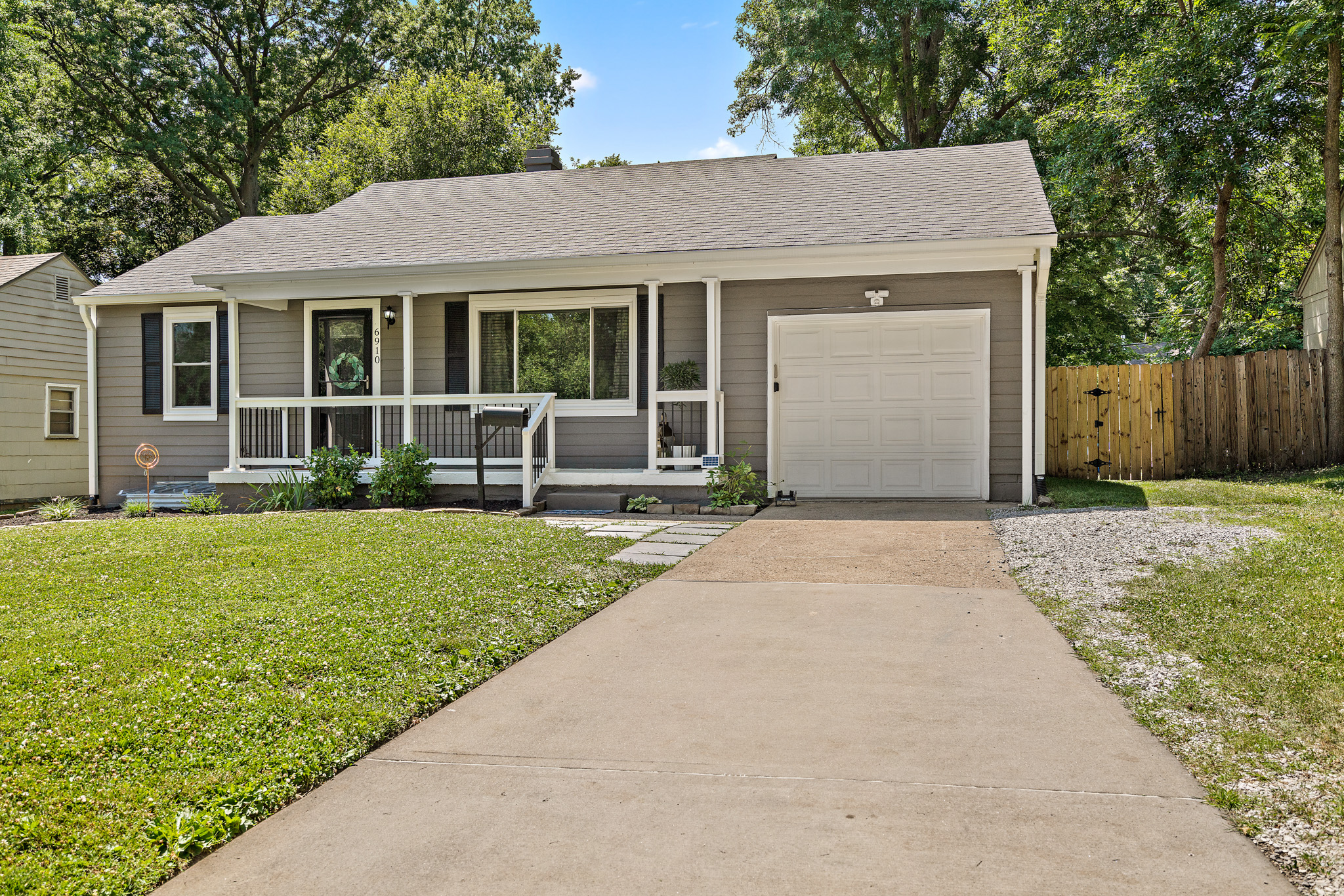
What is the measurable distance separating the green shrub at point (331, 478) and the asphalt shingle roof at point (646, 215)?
7.52ft

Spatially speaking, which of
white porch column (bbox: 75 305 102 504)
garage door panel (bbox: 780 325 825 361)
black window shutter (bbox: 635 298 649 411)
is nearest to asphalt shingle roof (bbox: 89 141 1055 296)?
white porch column (bbox: 75 305 102 504)

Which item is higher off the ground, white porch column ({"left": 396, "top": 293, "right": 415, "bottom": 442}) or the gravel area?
white porch column ({"left": 396, "top": 293, "right": 415, "bottom": 442})

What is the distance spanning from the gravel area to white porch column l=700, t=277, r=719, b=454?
3215 millimetres

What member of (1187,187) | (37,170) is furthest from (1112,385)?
(37,170)

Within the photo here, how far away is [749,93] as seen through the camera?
22.9 metres

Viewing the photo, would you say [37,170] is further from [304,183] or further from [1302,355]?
[1302,355]

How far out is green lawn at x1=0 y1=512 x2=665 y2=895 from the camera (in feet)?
7.47

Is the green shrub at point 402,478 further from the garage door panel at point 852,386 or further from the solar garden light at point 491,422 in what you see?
the garage door panel at point 852,386

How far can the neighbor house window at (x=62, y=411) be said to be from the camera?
634 inches

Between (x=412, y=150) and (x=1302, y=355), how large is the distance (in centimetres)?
1892

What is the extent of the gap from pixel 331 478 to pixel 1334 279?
13.2 metres

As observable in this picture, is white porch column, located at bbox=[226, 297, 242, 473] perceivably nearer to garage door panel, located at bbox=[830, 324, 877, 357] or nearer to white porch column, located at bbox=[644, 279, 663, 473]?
white porch column, located at bbox=[644, 279, 663, 473]

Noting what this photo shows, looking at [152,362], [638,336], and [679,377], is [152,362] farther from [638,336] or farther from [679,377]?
[679,377]

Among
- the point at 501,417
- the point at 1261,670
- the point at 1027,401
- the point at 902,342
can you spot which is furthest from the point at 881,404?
the point at 1261,670
